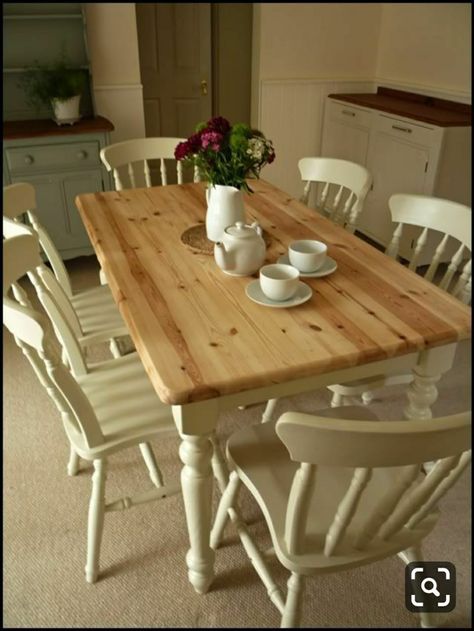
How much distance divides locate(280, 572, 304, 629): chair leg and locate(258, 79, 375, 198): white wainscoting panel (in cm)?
354

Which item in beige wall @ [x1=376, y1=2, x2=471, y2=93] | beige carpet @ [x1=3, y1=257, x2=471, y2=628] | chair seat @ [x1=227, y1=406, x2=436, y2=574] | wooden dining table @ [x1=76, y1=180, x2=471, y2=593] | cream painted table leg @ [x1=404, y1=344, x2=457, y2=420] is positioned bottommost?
beige carpet @ [x1=3, y1=257, x2=471, y2=628]

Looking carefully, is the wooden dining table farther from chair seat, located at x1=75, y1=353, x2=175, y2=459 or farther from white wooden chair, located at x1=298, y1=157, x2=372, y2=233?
white wooden chair, located at x1=298, y1=157, x2=372, y2=233

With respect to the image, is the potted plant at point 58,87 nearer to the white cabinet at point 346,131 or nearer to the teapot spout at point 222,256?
the white cabinet at point 346,131

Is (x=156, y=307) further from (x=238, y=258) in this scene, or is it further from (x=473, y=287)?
(x=473, y=287)

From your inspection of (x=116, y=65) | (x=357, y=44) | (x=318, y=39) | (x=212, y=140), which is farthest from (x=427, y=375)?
(x=357, y=44)

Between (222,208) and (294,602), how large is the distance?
1096 mm

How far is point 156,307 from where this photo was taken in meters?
1.32

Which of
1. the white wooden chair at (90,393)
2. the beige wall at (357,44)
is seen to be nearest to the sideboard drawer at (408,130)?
the beige wall at (357,44)

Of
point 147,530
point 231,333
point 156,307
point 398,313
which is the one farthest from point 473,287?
point 147,530

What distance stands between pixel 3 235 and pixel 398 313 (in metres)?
1.23

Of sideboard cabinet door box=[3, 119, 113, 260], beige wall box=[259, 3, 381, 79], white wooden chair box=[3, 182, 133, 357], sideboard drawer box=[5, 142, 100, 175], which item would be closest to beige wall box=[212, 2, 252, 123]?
beige wall box=[259, 3, 381, 79]

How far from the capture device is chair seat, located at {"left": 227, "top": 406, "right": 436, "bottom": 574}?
1064 mm

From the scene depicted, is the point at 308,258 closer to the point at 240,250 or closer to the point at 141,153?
the point at 240,250

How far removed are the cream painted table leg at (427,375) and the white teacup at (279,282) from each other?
1.19 feet
